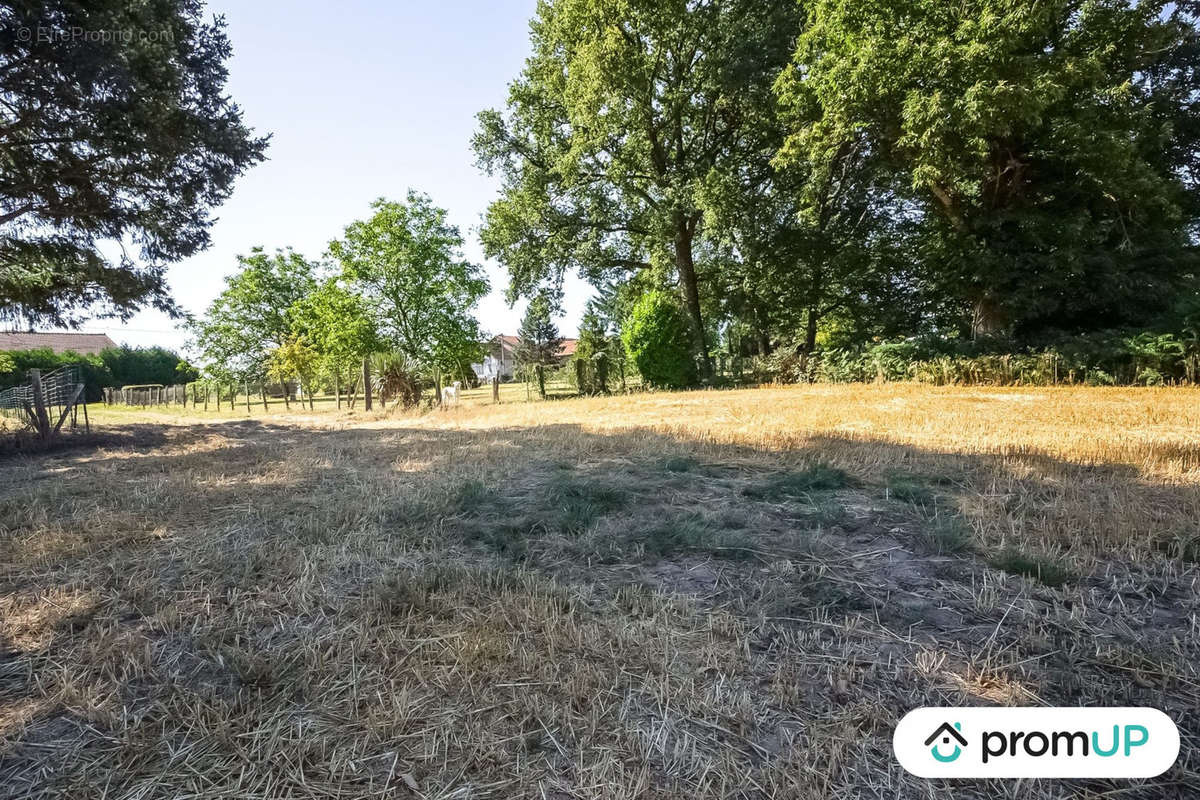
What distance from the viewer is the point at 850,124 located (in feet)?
46.8

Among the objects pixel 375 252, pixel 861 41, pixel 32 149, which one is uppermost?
pixel 861 41

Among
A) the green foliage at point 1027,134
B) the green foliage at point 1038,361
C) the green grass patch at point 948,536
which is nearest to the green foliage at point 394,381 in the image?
the green foliage at point 1027,134

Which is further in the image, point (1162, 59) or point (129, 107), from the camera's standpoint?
point (1162, 59)

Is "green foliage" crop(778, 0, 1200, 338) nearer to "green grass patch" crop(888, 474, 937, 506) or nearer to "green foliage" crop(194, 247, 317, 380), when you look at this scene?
"green grass patch" crop(888, 474, 937, 506)

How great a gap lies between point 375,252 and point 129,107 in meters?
13.1

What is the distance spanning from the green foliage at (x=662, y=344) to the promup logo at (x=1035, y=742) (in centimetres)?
1874

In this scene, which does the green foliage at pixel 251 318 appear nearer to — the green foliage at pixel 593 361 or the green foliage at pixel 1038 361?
the green foliage at pixel 593 361

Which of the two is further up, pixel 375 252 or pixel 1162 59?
pixel 1162 59

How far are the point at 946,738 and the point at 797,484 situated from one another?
2.93 m

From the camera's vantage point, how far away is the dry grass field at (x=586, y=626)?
1591 mm

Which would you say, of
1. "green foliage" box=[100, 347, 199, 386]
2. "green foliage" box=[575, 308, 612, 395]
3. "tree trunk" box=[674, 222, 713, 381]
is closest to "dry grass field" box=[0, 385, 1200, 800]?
"tree trunk" box=[674, 222, 713, 381]

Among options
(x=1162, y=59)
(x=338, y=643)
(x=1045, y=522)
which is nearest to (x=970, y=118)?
(x=1162, y=59)

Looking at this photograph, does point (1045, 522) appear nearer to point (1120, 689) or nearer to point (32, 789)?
point (1120, 689)

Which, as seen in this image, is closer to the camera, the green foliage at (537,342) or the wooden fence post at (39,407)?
the wooden fence post at (39,407)
